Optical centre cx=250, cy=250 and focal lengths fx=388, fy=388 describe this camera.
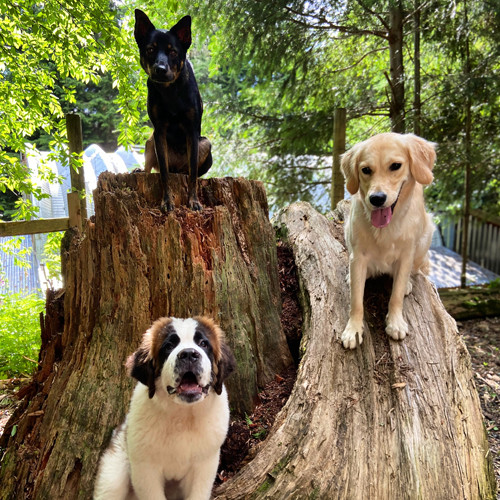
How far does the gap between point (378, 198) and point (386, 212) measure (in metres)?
0.22

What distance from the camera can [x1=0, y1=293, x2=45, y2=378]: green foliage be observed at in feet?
18.0

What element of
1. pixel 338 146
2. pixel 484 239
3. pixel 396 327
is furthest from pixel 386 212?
pixel 484 239

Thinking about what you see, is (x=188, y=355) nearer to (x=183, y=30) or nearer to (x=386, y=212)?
(x=386, y=212)

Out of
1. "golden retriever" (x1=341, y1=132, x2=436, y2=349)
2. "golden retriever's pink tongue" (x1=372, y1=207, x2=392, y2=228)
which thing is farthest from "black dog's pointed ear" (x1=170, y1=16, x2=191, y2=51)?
"golden retriever's pink tongue" (x1=372, y1=207, x2=392, y2=228)

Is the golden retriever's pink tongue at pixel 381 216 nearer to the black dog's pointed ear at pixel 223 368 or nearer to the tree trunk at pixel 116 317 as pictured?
the tree trunk at pixel 116 317

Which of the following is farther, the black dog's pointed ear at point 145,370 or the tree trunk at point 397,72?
the tree trunk at point 397,72

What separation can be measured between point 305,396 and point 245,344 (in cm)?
64

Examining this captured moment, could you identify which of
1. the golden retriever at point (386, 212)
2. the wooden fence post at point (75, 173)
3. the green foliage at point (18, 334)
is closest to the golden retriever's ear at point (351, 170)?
the golden retriever at point (386, 212)

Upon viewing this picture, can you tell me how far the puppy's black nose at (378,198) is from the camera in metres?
2.52

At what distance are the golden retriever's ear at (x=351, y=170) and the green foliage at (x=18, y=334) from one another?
15.4ft

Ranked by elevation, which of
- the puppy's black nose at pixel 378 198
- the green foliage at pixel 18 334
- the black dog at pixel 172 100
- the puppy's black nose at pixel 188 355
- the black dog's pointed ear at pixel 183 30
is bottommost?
the green foliage at pixel 18 334

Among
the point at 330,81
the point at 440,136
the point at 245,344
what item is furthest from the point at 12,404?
the point at 440,136

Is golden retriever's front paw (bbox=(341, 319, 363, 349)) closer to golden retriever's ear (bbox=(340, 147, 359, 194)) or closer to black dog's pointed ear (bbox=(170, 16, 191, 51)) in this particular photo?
golden retriever's ear (bbox=(340, 147, 359, 194))

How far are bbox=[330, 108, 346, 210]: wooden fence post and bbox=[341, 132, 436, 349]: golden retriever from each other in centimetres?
353
